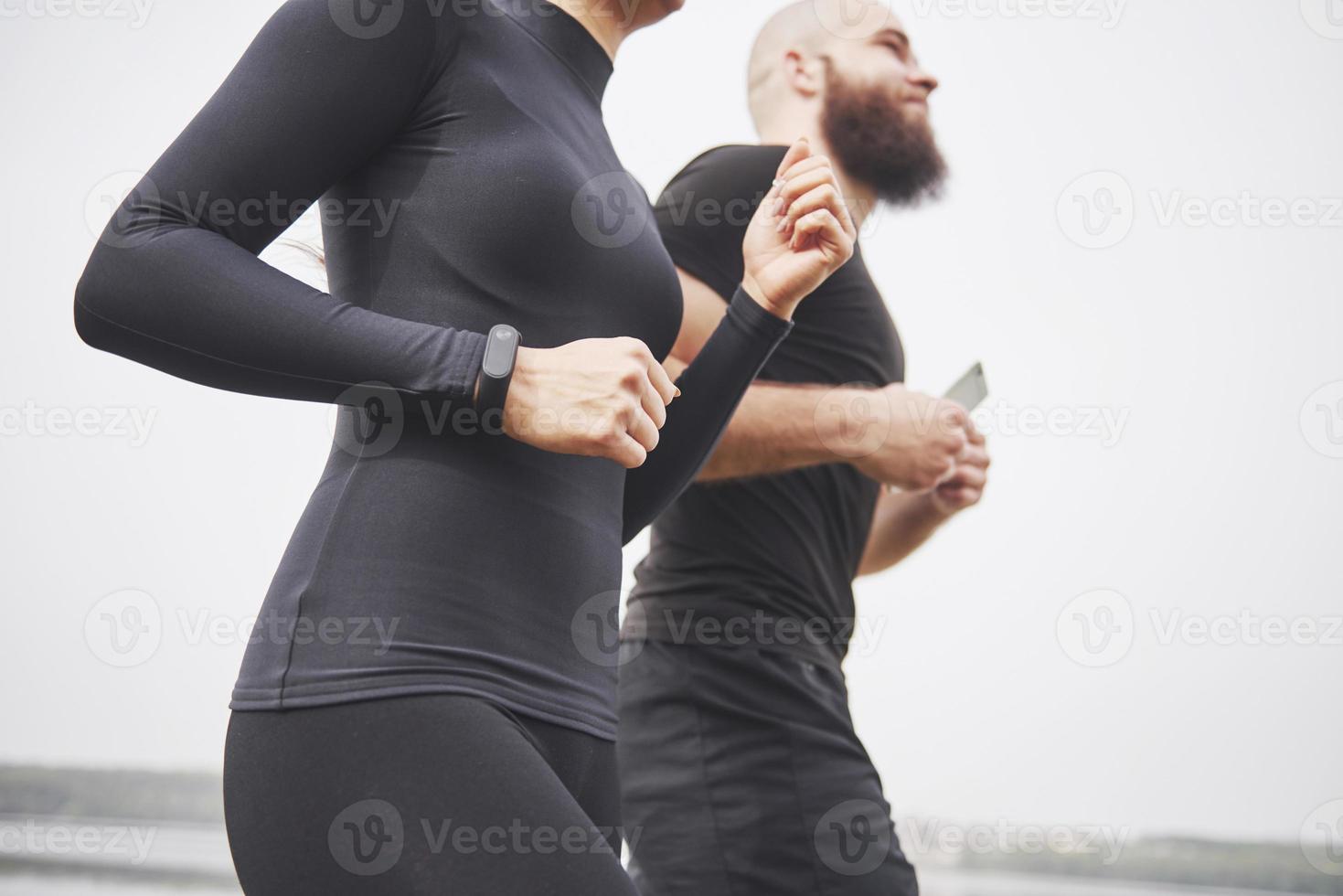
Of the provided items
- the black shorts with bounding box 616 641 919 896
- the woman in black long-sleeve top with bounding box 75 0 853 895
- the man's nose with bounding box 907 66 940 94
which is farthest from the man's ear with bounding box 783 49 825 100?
the woman in black long-sleeve top with bounding box 75 0 853 895

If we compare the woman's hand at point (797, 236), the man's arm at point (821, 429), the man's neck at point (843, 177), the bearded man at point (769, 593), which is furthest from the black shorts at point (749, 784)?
the man's neck at point (843, 177)

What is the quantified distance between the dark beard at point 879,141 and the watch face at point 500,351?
1084 mm

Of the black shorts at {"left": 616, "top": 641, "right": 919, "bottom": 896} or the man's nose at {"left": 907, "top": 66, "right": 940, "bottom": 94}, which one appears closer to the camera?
the black shorts at {"left": 616, "top": 641, "right": 919, "bottom": 896}

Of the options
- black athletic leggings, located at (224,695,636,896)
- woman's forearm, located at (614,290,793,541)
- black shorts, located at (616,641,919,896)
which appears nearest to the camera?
black athletic leggings, located at (224,695,636,896)

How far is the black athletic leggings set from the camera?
0.58 m

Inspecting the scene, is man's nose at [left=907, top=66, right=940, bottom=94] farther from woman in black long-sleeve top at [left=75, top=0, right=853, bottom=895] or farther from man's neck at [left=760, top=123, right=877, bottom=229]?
woman in black long-sleeve top at [left=75, top=0, right=853, bottom=895]

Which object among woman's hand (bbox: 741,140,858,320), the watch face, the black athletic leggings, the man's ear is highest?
the man's ear

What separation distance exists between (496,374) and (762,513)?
28.2 inches

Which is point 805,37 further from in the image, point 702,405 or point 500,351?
point 500,351

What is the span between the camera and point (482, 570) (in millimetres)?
654

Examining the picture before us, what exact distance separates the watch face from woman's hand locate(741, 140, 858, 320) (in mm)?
363

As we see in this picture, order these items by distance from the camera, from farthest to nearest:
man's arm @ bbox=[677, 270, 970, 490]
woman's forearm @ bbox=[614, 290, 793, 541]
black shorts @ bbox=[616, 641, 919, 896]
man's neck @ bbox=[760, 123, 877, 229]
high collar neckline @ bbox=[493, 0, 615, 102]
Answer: man's neck @ bbox=[760, 123, 877, 229] → man's arm @ bbox=[677, 270, 970, 490] → black shorts @ bbox=[616, 641, 919, 896] → woman's forearm @ bbox=[614, 290, 793, 541] → high collar neckline @ bbox=[493, 0, 615, 102]

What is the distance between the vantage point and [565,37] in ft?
2.85

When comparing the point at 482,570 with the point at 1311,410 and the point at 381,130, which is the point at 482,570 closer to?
the point at 381,130
